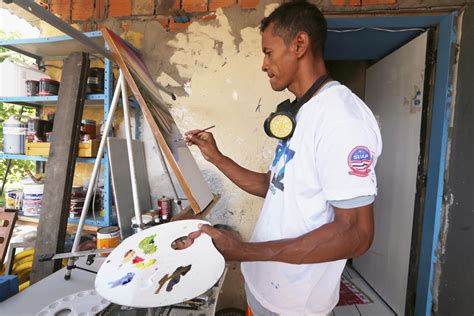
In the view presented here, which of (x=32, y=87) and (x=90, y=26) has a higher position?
(x=90, y=26)

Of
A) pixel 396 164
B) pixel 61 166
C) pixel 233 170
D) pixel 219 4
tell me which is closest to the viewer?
pixel 233 170

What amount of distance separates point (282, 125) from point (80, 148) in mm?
1324

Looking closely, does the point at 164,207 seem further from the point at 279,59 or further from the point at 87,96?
the point at 279,59

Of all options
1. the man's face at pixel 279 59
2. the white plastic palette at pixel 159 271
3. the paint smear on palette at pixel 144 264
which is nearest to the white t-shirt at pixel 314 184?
the man's face at pixel 279 59

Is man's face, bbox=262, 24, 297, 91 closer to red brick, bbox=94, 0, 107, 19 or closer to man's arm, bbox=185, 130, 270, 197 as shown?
man's arm, bbox=185, 130, 270, 197

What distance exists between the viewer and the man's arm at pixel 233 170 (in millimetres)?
1208

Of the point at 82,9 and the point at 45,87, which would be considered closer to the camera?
the point at 45,87

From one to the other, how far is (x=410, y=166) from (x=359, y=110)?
Result: 154cm

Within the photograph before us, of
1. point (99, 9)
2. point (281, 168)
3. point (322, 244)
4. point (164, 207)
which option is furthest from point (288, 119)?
point (99, 9)

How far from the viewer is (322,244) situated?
636mm

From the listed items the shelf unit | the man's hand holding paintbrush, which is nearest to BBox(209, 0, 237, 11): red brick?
the shelf unit

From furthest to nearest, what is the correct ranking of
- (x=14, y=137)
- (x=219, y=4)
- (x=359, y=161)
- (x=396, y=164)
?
(x=396, y=164) → (x=219, y=4) → (x=14, y=137) → (x=359, y=161)

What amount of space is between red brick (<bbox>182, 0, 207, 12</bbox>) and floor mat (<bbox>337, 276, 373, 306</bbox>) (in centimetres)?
252

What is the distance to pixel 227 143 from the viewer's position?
1833mm
